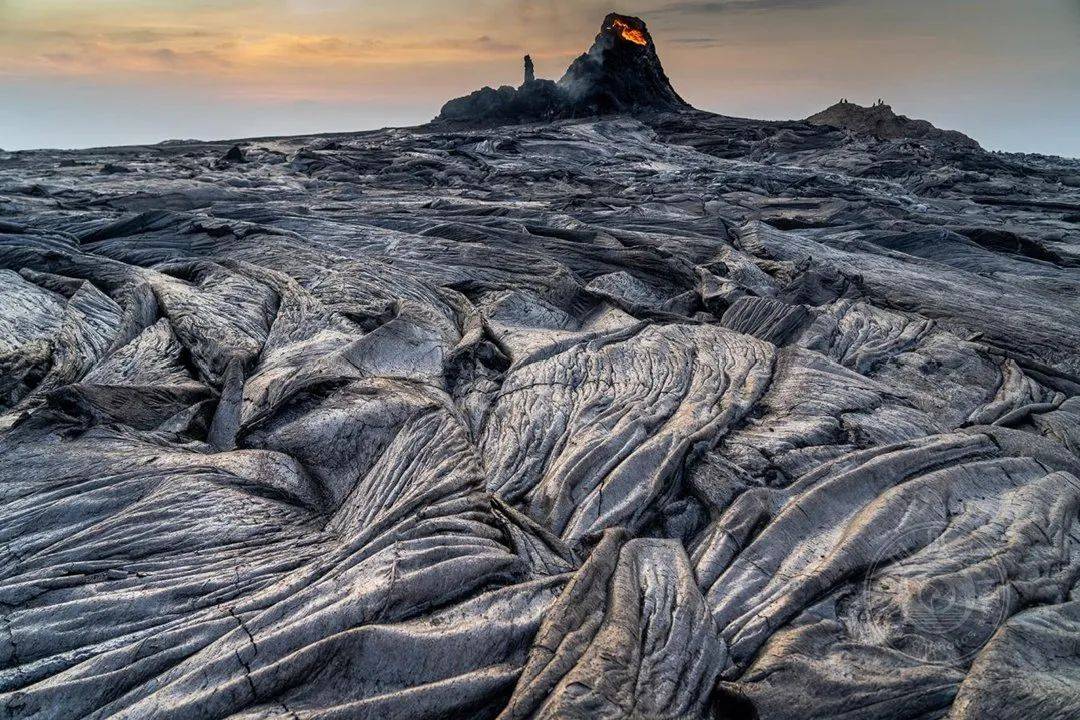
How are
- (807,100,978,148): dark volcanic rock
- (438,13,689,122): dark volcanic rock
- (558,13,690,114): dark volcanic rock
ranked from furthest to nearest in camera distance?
(807,100,978,148): dark volcanic rock, (558,13,690,114): dark volcanic rock, (438,13,689,122): dark volcanic rock

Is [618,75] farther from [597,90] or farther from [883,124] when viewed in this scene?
[883,124]

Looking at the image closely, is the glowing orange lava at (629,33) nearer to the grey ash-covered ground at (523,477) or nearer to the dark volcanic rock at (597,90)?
the dark volcanic rock at (597,90)

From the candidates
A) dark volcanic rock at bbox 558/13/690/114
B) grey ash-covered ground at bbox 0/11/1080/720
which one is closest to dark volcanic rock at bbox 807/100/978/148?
dark volcanic rock at bbox 558/13/690/114

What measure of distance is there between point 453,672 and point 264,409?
369cm

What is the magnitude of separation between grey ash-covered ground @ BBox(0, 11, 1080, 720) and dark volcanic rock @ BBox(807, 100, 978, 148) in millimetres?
28722

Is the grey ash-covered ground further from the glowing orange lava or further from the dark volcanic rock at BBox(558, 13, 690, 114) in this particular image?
the glowing orange lava

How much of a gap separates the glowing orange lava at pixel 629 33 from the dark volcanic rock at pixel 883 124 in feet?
32.2

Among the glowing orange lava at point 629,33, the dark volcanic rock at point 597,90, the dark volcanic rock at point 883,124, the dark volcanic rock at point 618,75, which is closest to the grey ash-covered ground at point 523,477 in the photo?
the dark volcanic rock at point 597,90

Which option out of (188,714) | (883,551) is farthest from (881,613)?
(188,714)

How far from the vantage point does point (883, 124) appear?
127 feet

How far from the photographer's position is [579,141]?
27.0 meters

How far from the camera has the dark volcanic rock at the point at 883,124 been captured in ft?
124

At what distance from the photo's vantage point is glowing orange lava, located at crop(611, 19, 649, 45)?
35.3 metres

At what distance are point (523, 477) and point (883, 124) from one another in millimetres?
39973
